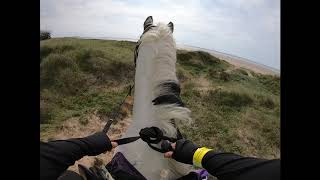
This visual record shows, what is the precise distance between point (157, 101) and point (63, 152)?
51 centimetres

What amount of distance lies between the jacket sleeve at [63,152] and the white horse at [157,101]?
0.21m

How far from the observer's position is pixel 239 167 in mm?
1153

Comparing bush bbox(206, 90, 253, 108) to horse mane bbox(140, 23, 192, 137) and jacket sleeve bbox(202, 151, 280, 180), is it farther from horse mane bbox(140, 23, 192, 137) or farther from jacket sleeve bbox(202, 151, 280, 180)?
jacket sleeve bbox(202, 151, 280, 180)

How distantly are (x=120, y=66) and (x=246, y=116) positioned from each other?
2.37 meters

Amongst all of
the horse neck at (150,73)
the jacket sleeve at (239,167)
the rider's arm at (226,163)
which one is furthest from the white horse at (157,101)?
the jacket sleeve at (239,167)

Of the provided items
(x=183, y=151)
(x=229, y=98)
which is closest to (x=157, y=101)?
(x=183, y=151)

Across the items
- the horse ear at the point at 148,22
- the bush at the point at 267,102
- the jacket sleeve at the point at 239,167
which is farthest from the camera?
the bush at the point at 267,102

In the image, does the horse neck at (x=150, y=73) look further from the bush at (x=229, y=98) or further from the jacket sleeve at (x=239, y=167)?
the bush at (x=229, y=98)

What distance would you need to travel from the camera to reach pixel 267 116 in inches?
189

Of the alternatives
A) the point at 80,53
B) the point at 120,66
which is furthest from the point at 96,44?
the point at 120,66

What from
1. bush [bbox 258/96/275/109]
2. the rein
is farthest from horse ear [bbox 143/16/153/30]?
bush [bbox 258/96/275/109]

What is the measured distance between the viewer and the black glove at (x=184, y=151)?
4.72 feet
